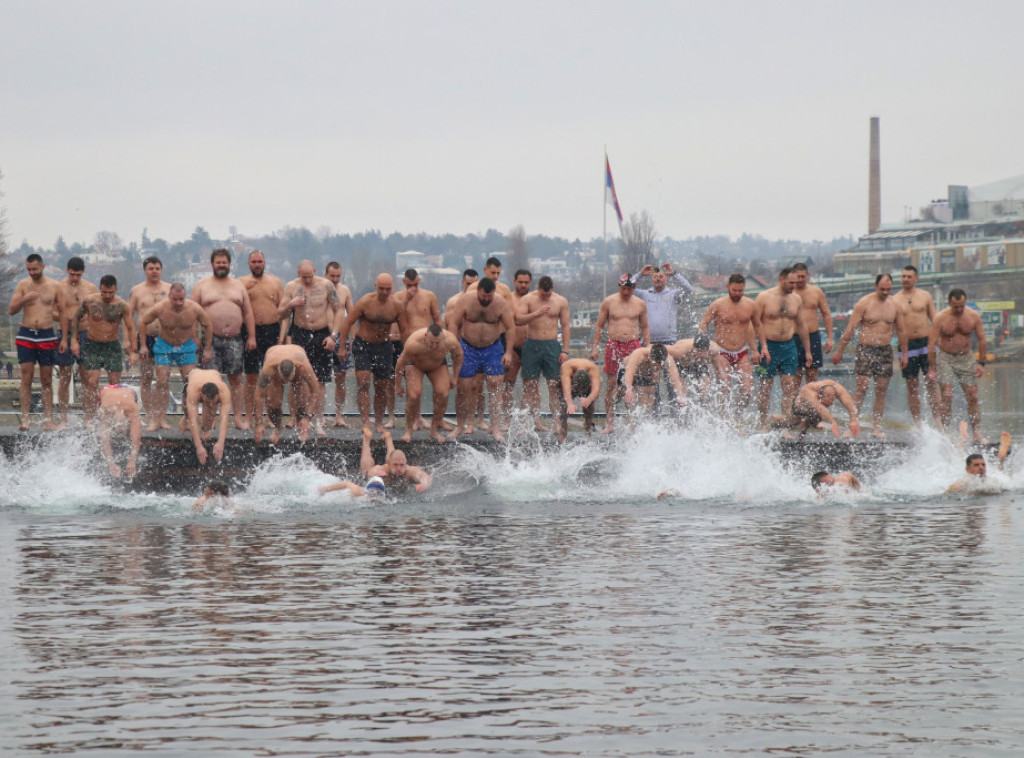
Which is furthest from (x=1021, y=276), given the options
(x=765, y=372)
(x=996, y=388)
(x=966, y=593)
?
(x=966, y=593)

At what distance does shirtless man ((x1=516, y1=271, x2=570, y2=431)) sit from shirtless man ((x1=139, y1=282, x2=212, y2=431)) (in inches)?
149

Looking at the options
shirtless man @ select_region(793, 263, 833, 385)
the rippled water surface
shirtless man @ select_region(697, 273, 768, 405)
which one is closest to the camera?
the rippled water surface

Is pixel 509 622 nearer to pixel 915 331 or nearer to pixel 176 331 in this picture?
pixel 176 331

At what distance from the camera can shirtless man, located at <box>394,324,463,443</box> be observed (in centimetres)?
1570

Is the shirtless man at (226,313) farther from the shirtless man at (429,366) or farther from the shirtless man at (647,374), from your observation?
the shirtless man at (647,374)

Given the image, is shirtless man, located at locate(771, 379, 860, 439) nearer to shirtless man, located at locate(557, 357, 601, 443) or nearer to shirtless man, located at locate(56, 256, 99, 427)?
shirtless man, located at locate(557, 357, 601, 443)

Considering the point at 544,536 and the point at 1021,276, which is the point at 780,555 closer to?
the point at 544,536

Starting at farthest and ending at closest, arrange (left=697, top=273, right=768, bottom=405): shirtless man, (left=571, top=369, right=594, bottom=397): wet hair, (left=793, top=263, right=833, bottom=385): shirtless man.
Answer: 1. (left=793, top=263, right=833, bottom=385): shirtless man
2. (left=697, top=273, right=768, bottom=405): shirtless man
3. (left=571, top=369, right=594, bottom=397): wet hair

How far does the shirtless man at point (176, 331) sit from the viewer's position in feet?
52.4

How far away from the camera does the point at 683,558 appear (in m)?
11.8

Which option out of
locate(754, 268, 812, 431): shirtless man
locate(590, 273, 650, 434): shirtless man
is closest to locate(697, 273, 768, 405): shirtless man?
locate(754, 268, 812, 431): shirtless man

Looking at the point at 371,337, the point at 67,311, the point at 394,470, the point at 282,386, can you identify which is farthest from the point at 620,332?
the point at 67,311

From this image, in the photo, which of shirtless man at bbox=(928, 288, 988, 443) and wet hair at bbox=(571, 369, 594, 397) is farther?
shirtless man at bbox=(928, 288, 988, 443)

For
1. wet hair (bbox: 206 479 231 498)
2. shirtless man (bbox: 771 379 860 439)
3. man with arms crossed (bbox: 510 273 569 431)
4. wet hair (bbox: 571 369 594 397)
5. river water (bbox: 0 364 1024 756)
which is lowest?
river water (bbox: 0 364 1024 756)
